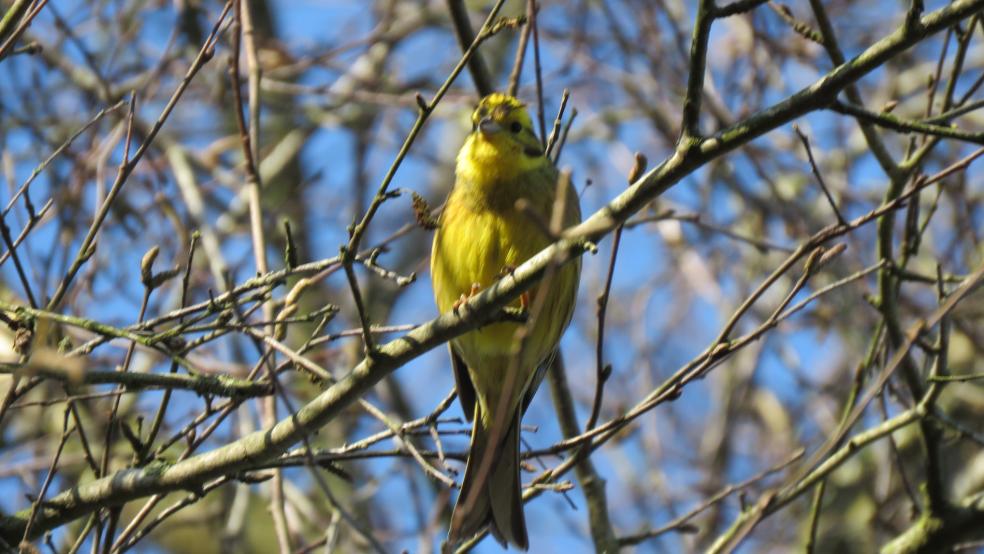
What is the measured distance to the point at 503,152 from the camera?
4.49 m

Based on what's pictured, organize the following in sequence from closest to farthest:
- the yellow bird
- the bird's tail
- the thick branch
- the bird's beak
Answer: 1. the thick branch
2. the bird's tail
3. the yellow bird
4. the bird's beak

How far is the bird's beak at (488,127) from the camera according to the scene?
4.51m

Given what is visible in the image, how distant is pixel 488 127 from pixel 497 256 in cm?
64

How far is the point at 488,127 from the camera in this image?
14.8ft

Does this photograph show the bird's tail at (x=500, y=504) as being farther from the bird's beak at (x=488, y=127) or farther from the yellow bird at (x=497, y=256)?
the bird's beak at (x=488, y=127)

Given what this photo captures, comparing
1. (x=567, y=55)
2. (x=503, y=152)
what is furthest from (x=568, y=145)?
(x=503, y=152)

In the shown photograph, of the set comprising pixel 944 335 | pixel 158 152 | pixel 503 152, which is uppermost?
pixel 158 152

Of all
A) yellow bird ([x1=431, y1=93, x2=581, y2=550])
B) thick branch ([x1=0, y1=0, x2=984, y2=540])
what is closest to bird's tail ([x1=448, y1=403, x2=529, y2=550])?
yellow bird ([x1=431, y1=93, x2=581, y2=550])

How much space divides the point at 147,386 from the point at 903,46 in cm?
187

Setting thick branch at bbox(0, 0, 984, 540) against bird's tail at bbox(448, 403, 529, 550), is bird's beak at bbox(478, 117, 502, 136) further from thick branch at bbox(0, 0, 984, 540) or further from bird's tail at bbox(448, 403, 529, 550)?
thick branch at bbox(0, 0, 984, 540)

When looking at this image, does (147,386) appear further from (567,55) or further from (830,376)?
(830,376)

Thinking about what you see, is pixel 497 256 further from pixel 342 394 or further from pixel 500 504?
pixel 342 394

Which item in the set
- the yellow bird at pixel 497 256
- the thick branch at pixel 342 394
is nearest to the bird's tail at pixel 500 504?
the yellow bird at pixel 497 256

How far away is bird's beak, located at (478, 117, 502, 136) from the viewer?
451cm
